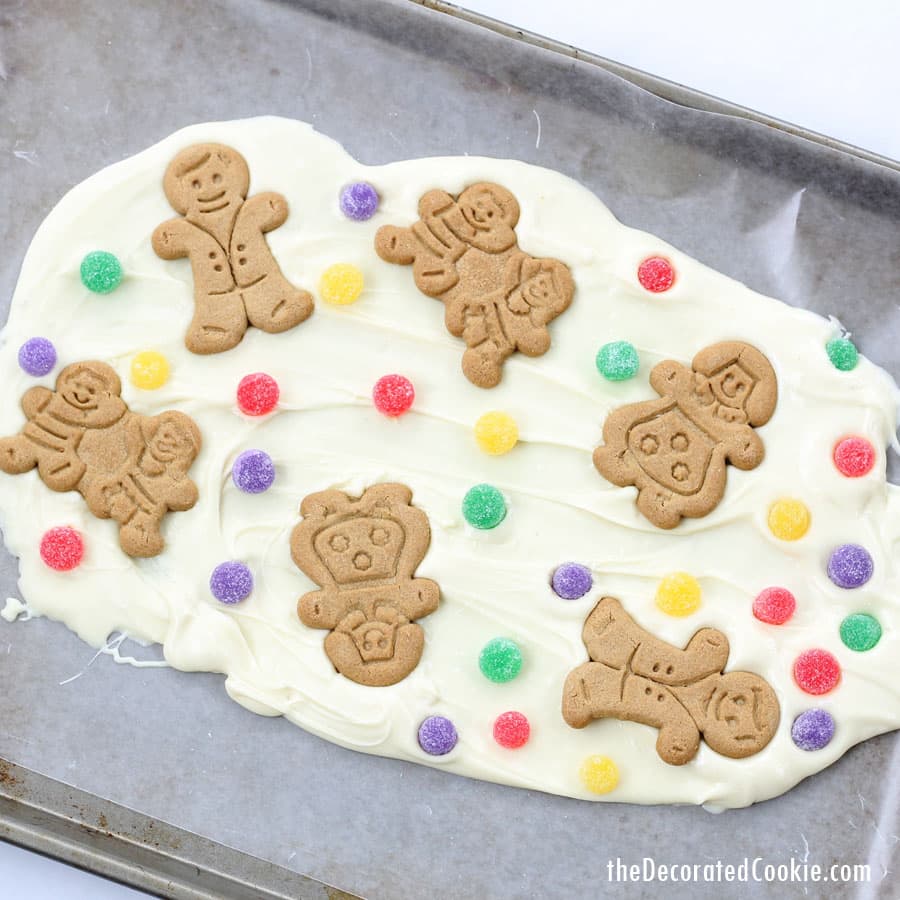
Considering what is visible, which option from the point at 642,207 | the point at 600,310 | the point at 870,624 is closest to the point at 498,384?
the point at 600,310

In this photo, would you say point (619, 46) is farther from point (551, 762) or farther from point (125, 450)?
Answer: point (551, 762)

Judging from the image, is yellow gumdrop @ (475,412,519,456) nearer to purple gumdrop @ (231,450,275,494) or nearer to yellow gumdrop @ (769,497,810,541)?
purple gumdrop @ (231,450,275,494)

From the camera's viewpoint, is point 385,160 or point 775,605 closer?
point 775,605

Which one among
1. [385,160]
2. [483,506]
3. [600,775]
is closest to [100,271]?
[385,160]

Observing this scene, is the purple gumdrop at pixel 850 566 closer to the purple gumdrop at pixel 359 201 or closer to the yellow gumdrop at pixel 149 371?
the purple gumdrop at pixel 359 201

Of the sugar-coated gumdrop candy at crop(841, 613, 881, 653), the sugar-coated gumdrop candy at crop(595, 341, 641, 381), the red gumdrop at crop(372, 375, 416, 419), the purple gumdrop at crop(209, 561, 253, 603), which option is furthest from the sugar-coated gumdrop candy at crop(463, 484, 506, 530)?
the sugar-coated gumdrop candy at crop(841, 613, 881, 653)

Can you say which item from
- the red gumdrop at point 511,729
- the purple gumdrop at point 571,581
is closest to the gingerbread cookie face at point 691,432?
the purple gumdrop at point 571,581

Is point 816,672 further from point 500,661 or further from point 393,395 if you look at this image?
point 393,395
